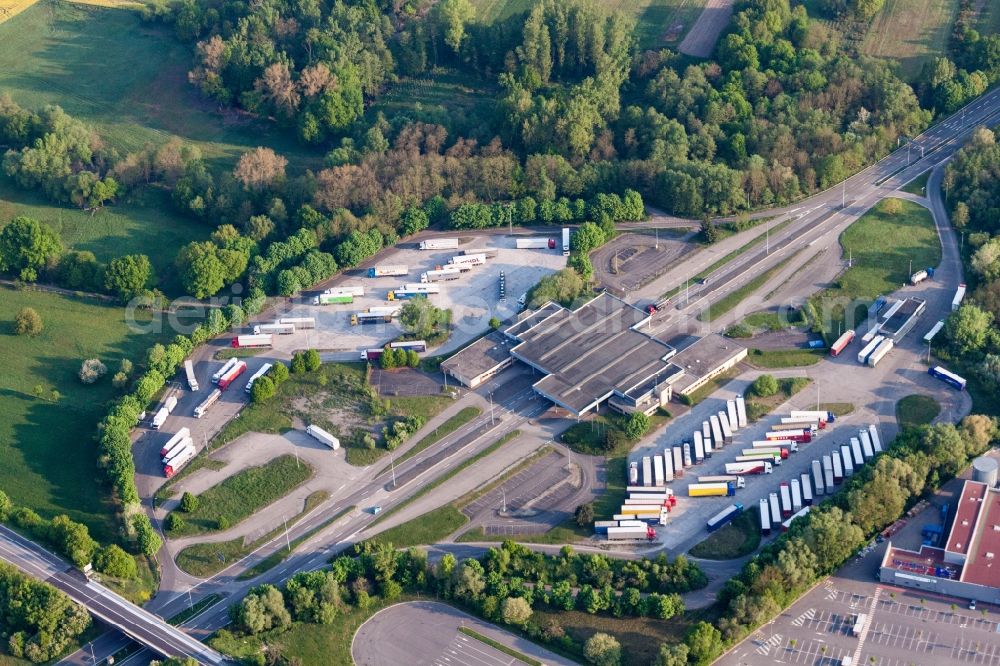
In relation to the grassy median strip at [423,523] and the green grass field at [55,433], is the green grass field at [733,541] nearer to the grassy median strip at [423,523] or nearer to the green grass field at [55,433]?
the grassy median strip at [423,523]

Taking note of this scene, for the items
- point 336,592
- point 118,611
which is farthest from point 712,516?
point 118,611

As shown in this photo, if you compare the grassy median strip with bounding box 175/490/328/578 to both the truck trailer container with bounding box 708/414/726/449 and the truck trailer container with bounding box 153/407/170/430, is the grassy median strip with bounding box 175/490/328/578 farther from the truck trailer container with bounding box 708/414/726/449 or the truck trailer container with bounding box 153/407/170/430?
the truck trailer container with bounding box 708/414/726/449

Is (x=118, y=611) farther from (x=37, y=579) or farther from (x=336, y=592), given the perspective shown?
(x=336, y=592)

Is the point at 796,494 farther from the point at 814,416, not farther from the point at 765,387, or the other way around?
the point at 765,387

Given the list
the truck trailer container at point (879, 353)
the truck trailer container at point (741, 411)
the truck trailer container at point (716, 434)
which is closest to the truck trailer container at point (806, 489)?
the truck trailer container at point (716, 434)

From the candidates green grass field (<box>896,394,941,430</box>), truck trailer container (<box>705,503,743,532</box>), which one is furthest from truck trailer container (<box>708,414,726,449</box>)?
green grass field (<box>896,394,941,430</box>)

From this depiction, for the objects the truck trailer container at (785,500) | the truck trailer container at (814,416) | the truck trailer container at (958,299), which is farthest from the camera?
the truck trailer container at (958,299)
